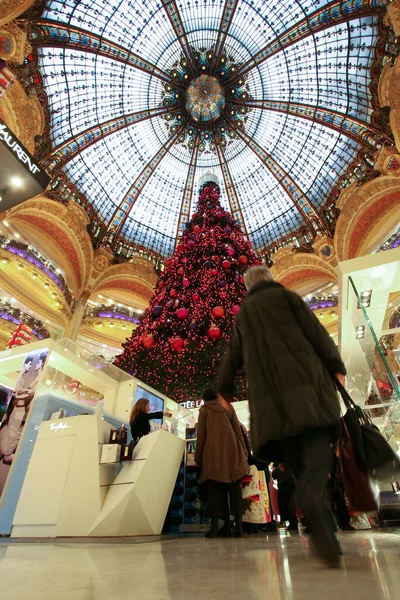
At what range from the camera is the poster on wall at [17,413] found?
4336mm

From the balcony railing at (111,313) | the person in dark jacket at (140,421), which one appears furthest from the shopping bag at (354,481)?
the balcony railing at (111,313)

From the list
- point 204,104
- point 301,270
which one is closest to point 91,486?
point 301,270

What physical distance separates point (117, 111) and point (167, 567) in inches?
709

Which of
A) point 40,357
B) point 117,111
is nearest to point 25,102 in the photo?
point 117,111

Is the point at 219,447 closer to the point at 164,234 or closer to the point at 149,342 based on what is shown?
the point at 149,342

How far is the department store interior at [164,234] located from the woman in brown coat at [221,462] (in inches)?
12.9

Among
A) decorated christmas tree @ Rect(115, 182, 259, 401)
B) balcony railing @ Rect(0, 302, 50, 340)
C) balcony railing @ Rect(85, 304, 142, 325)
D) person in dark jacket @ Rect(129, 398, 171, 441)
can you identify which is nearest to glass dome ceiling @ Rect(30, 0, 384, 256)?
balcony railing @ Rect(85, 304, 142, 325)

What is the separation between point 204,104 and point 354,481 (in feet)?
62.7

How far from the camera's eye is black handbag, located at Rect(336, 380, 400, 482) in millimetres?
1501

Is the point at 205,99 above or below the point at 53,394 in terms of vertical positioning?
above

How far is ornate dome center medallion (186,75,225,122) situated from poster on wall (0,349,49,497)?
53.6ft

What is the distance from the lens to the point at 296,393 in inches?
58.8

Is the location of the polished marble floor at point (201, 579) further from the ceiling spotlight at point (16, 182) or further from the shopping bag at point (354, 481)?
the ceiling spotlight at point (16, 182)

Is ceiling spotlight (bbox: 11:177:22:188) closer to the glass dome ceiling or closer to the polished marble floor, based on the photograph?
the polished marble floor
